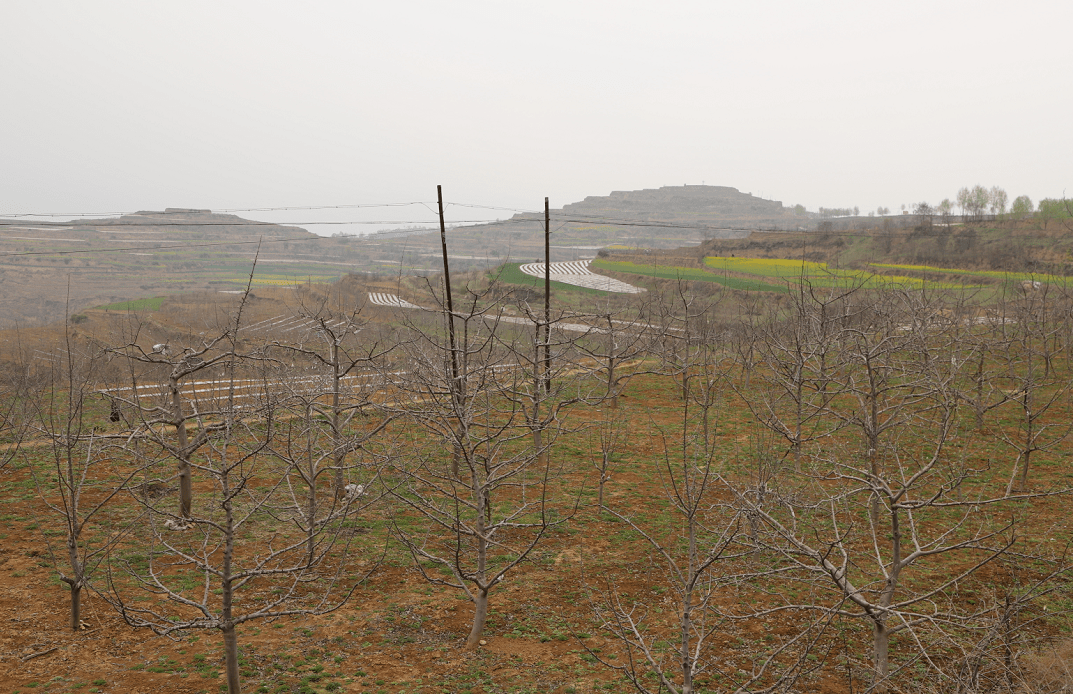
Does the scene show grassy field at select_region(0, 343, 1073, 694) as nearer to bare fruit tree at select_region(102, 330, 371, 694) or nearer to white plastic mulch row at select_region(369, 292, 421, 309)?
bare fruit tree at select_region(102, 330, 371, 694)

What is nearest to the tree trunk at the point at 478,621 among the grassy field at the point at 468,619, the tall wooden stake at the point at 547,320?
the grassy field at the point at 468,619

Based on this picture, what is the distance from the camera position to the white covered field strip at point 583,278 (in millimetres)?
61203

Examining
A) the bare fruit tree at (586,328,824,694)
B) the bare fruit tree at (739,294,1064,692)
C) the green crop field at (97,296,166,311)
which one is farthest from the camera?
the green crop field at (97,296,166,311)

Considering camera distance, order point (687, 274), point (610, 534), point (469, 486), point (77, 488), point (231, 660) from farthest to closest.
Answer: point (687, 274) → point (610, 534) → point (77, 488) → point (469, 486) → point (231, 660)

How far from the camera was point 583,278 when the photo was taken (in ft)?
240

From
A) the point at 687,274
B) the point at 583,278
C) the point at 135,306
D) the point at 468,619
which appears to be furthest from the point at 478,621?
the point at 583,278

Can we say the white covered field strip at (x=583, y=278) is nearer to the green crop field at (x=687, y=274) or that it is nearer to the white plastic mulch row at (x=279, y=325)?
the green crop field at (x=687, y=274)

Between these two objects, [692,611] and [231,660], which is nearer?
[231,660]

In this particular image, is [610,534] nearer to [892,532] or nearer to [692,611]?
[692,611]

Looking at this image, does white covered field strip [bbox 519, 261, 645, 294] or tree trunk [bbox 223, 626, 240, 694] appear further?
white covered field strip [bbox 519, 261, 645, 294]

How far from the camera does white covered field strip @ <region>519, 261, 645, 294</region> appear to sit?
61203 mm

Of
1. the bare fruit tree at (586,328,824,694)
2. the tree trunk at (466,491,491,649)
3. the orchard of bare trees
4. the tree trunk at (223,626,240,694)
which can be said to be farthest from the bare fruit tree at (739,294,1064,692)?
the tree trunk at (223,626,240,694)

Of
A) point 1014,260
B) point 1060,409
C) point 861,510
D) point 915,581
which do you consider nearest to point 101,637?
point 915,581

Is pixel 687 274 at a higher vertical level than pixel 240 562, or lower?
higher
